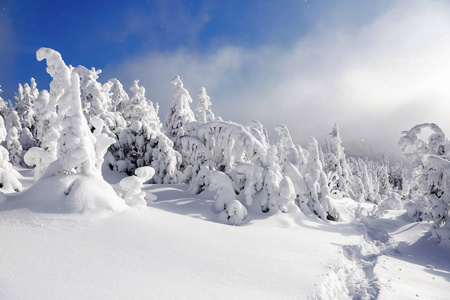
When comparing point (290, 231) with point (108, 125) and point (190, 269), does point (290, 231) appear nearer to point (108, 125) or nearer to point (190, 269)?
point (190, 269)

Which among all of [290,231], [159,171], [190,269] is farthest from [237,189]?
[190,269]

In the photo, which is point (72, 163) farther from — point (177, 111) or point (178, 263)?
point (177, 111)

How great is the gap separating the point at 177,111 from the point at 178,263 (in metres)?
20.5

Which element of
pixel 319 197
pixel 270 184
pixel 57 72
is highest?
pixel 57 72

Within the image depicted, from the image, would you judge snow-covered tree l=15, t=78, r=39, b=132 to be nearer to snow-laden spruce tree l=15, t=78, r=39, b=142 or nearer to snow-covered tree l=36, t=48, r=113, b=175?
snow-laden spruce tree l=15, t=78, r=39, b=142

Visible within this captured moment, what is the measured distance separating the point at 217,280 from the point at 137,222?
2740mm

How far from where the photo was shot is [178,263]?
512 cm

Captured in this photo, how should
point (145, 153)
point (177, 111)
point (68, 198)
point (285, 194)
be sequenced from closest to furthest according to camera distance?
point (68, 198), point (285, 194), point (145, 153), point (177, 111)

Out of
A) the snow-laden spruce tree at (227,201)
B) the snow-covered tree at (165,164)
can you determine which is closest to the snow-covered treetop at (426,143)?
the snow-laden spruce tree at (227,201)

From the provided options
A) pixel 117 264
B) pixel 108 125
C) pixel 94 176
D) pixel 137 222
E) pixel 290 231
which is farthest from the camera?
pixel 108 125

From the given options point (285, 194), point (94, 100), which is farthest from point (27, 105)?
point (285, 194)

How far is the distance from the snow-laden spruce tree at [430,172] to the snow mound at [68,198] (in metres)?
13.9

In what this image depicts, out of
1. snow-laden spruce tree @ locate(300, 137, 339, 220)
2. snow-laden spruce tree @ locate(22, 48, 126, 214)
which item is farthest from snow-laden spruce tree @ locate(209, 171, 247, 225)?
snow-laden spruce tree @ locate(22, 48, 126, 214)

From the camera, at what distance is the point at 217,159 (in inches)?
600
